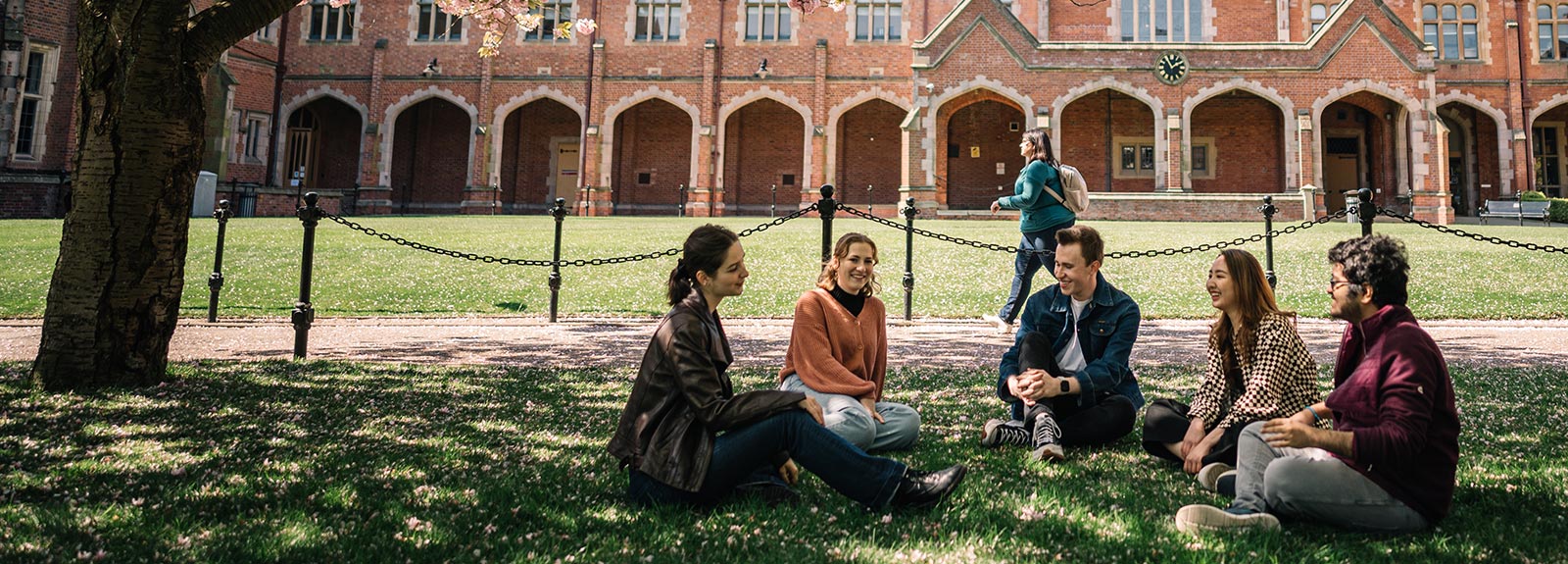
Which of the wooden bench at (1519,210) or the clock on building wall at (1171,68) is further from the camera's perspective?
the clock on building wall at (1171,68)

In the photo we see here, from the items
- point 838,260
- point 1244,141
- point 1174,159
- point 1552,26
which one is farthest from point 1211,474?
point 1552,26

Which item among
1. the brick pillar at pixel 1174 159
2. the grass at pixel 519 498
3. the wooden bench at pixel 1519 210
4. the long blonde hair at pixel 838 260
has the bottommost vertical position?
the grass at pixel 519 498

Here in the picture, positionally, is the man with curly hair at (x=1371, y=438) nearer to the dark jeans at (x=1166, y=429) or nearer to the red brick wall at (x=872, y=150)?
the dark jeans at (x=1166, y=429)

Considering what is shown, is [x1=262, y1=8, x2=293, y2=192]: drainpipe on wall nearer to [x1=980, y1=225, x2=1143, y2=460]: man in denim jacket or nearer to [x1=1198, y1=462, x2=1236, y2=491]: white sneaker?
[x1=980, y1=225, x2=1143, y2=460]: man in denim jacket

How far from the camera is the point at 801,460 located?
238 cm

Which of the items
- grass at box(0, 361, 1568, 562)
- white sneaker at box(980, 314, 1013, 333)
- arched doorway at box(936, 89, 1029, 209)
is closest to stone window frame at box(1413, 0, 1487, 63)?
arched doorway at box(936, 89, 1029, 209)

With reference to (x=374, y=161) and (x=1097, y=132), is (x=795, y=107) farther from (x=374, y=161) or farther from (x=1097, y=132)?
(x=374, y=161)

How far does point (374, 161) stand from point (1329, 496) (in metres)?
28.8

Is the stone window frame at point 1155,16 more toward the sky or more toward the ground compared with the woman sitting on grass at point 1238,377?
more toward the sky

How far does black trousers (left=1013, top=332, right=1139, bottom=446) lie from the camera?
3229 mm

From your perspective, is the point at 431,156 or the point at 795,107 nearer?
the point at 795,107

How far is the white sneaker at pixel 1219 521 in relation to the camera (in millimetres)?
2232

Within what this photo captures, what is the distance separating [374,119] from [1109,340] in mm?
28008

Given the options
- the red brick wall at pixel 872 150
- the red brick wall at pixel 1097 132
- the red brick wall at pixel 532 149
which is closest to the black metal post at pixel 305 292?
the red brick wall at pixel 872 150
